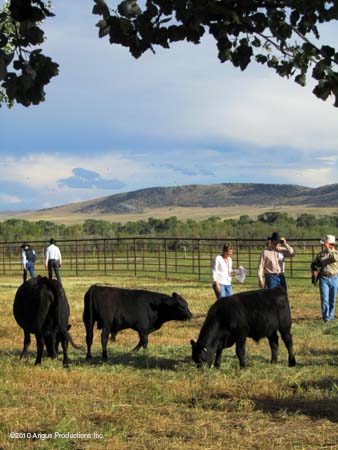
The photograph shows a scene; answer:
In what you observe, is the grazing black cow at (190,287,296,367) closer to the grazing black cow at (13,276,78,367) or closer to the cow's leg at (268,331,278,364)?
the cow's leg at (268,331,278,364)

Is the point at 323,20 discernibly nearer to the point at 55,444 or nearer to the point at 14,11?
the point at 14,11

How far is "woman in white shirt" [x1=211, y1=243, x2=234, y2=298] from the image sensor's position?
12023 millimetres

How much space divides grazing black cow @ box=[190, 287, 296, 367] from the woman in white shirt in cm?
297

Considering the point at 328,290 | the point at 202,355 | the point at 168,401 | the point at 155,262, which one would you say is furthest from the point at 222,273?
the point at 155,262

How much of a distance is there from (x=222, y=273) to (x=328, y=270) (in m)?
2.63

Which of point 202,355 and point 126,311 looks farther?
point 126,311

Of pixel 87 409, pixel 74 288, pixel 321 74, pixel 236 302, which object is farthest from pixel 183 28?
pixel 74 288

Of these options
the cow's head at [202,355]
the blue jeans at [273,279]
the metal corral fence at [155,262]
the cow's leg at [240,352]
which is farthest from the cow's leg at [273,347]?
the metal corral fence at [155,262]

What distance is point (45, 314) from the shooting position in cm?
892

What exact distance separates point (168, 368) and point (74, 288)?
14.4 metres

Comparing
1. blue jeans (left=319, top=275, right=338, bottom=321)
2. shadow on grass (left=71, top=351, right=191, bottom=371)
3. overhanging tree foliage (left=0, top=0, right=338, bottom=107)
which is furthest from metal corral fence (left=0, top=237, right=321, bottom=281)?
overhanging tree foliage (left=0, top=0, right=338, bottom=107)

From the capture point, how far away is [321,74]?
443cm

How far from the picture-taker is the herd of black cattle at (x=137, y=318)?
857 centimetres

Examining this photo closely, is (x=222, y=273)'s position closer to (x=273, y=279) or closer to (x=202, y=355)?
(x=273, y=279)
